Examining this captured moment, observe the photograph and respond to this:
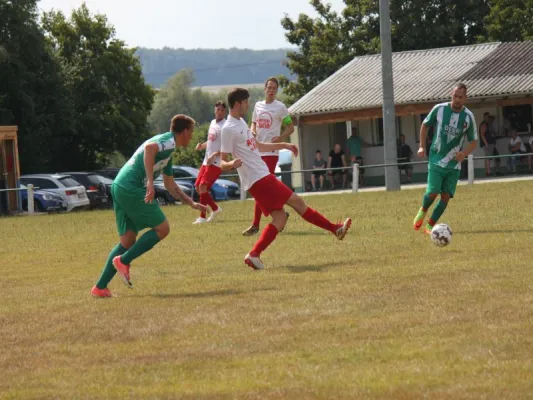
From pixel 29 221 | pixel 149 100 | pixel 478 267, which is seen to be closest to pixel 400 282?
pixel 478 267

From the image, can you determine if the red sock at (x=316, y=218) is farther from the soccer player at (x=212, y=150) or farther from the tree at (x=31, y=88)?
the tree at (x=31, y=88)

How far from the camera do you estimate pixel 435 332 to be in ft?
27.8

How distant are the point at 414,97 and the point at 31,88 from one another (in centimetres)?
1789

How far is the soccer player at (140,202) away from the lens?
11711 millimetres

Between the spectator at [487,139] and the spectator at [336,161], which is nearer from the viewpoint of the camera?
the spectator at [487,139]

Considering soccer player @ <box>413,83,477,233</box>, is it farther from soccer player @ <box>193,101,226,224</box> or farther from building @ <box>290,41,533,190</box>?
building @ <box>290,41,533,190</box>

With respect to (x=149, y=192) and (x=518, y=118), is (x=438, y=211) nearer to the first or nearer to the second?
(x=149, y=192)

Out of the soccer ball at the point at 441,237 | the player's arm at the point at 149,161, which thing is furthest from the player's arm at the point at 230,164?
the soccer ball at the point at 441,237

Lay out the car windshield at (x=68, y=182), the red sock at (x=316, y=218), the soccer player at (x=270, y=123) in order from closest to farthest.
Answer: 1. the red sock at (x=316, y=218)
2. the soccer player at (x=270, y=123)
3. the car windshield at (x=68, y=182)

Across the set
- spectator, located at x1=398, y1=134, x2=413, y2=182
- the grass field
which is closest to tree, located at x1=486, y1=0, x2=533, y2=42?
spectator, located at x1=398, y1=134, x2=413, y2=182

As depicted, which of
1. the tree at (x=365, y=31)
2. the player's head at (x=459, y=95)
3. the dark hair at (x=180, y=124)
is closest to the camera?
the dark hair at (x=180, y=124)

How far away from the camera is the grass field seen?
286 inches

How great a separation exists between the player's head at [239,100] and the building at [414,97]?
98.5 feet

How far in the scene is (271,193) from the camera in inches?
518
